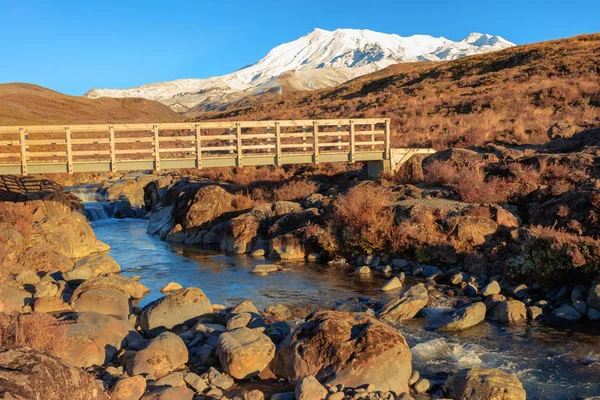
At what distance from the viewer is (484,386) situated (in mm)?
7691

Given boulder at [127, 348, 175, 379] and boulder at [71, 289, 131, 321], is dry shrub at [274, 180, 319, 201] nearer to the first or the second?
boulder at [71, 289, 131, 321]

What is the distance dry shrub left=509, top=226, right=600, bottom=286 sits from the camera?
12.3 metres

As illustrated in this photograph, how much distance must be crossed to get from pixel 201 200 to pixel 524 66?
34.1m

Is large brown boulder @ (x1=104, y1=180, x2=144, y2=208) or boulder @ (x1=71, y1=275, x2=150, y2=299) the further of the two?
large brown boulder @ (x1=104, y1=180, x2=144, y2=208)

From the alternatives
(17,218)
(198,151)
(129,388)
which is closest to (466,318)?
(129,388)

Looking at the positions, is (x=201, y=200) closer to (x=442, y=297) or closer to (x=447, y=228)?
(x=447, y=228)

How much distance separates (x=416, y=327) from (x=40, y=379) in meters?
7.62

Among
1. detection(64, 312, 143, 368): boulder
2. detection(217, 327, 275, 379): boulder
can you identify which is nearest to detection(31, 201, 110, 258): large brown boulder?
detection(64, 312, 143, 368): boulder

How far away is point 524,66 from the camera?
46.0 metres

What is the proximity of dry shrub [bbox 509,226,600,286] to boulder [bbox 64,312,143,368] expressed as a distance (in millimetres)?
8800

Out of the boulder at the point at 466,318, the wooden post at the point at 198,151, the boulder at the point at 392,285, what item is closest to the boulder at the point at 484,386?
the boulder at the point at 466,318

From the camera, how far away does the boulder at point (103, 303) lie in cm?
1113

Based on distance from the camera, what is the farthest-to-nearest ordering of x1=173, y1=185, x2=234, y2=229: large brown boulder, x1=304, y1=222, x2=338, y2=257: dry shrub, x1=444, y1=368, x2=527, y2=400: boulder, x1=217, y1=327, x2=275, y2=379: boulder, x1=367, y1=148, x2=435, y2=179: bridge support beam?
x1=367, y1=148, x2=435, y2=179: bridge support beam, x1=173, y1=185, x2=234, y2=229: large brown boulder, x1=304, y1=222, x2=338, y2=257: dry shrub, x1=217, y1=327, x2=275, y2=379: boulder, x1=444, y1=368, x2=527, y2=400: boulder

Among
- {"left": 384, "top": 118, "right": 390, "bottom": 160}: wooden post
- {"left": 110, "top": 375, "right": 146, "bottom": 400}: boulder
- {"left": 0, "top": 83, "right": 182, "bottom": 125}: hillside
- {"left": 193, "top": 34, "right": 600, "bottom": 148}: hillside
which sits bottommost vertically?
{"left": 110, "top": 375, "right": 146, "bottom": 400}: boulder
